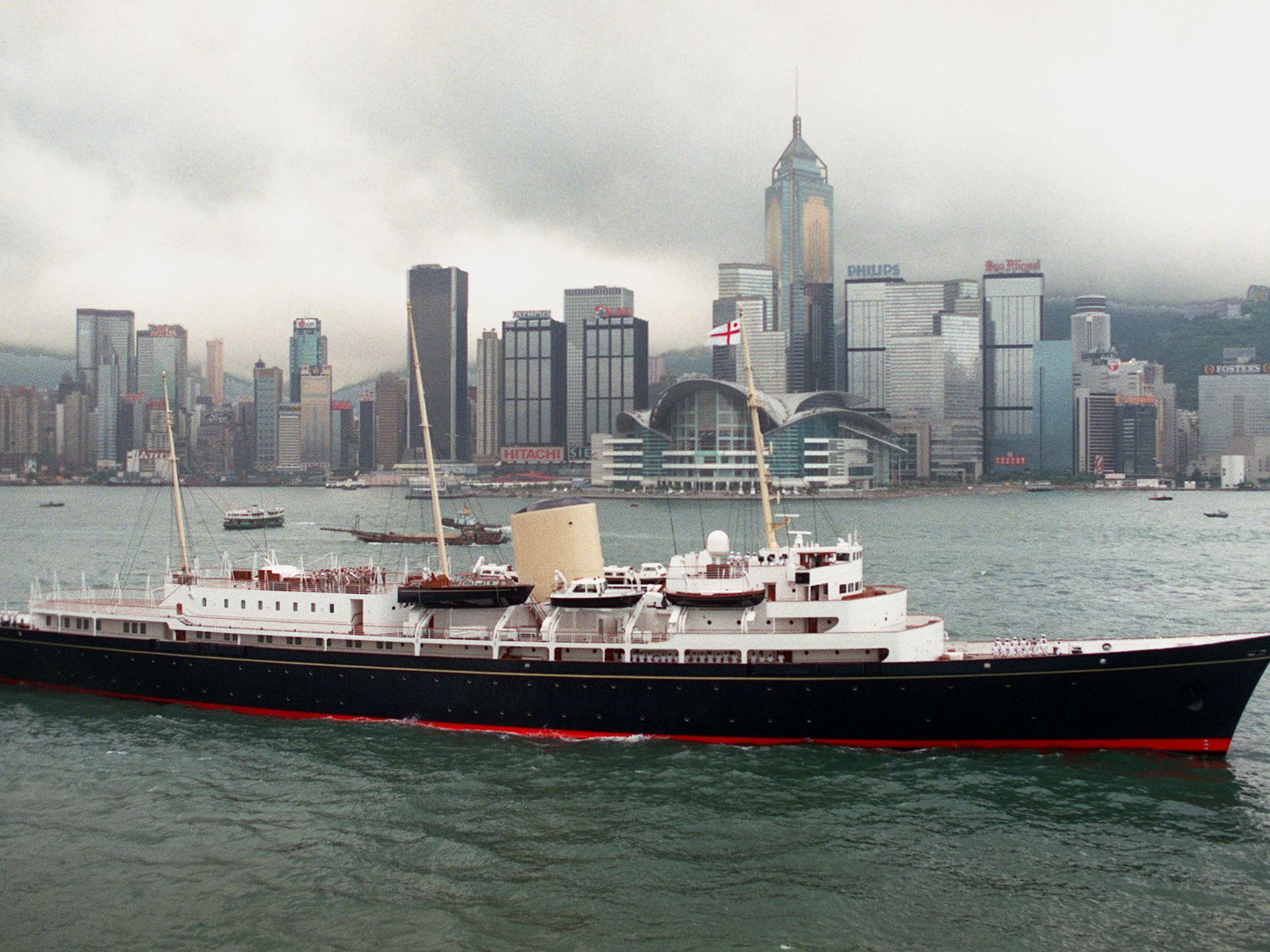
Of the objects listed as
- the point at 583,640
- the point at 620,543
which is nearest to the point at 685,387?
the point at 620,543

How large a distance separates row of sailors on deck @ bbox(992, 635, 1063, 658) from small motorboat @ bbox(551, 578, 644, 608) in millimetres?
7999

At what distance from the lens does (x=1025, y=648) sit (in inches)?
885

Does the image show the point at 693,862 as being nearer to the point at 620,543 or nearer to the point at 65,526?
the point at 620,543

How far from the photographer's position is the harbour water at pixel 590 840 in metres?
15.0

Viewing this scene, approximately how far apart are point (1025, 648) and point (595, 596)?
9.66 meters

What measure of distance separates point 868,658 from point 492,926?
34.2 ft

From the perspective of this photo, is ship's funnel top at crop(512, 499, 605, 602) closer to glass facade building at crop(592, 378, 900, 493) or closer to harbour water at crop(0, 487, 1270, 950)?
harbour water at crop(0, 487, 1270, 950)

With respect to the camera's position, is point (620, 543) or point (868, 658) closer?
point (868, 658)

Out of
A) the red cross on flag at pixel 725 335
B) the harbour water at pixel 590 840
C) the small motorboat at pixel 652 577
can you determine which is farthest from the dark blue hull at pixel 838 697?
the red cross on flag at pixel 725 335

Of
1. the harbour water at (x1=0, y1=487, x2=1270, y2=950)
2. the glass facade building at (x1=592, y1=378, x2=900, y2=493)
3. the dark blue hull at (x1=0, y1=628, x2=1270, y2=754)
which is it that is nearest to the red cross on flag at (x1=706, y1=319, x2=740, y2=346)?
the dark blue hull at (x1=0, y1=628, x2=1270, y2=754)

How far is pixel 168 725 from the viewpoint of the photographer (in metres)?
24.5

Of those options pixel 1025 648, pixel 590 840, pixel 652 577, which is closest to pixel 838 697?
pixel 1025 648

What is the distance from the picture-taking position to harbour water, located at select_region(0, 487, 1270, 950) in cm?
1499

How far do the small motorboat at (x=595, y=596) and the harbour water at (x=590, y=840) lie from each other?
10.5 ft
